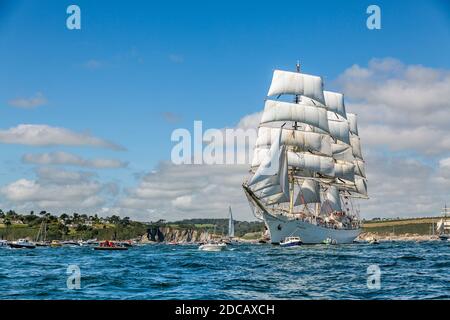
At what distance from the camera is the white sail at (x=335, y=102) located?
15674 centimetres

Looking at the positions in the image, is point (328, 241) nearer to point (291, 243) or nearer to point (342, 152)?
point (291, 243)

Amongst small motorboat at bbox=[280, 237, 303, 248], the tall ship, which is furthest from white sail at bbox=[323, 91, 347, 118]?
small motorboat at bbox=[280, 237, 303, 248]

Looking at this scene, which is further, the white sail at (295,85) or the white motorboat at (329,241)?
the white sail at (295,85)

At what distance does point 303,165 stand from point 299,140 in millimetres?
6625

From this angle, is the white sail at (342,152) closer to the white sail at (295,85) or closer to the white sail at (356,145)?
the white sail at (356,145)

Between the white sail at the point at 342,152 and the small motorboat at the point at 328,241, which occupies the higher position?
the white sail at the point at 342,152

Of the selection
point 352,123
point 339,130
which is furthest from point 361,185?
point 339,130

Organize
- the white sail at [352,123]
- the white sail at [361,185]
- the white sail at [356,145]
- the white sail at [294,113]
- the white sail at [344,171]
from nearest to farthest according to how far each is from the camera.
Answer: the white sail at [294,113] → the white sail at [344,171] → the white sail at [361,185] → the white sail at [356,145] → the white sail at [352,123]

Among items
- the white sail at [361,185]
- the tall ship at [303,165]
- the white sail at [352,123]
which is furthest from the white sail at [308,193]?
the white sail at [352,123]

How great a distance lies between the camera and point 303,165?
140 metres

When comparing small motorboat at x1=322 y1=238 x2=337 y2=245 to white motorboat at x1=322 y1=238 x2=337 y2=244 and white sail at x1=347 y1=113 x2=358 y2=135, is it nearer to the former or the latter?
white motorboat at x1=322 y1=238 x2=337 y2=244

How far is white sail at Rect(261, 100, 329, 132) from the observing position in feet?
443

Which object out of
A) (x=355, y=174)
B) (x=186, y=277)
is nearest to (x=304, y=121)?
(x=355, y=174)
